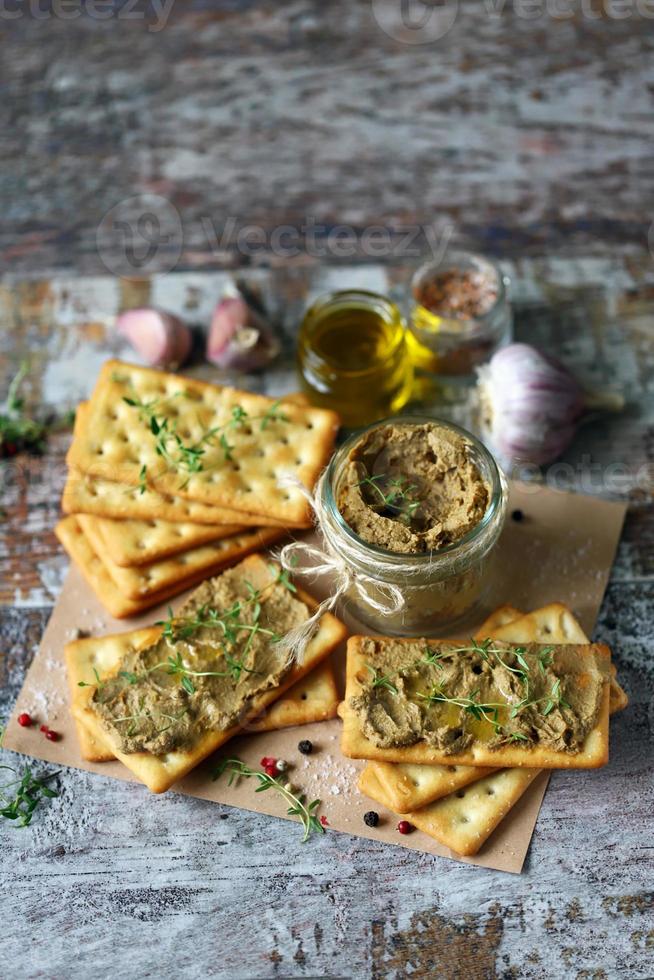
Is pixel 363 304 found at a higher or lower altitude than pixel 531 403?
higher

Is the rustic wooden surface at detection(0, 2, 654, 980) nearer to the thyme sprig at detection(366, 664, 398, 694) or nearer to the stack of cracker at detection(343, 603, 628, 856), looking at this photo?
the stack of cracker at detection(343, 603, 628, 856)

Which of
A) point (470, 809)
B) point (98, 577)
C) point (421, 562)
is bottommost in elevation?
point (470, 809)

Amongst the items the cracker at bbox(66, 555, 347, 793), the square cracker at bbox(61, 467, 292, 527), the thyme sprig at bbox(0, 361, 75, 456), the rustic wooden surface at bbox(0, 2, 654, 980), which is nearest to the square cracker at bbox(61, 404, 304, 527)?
the square cracker at bbox(61, 467, 292, 527)

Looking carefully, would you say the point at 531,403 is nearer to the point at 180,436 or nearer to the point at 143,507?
the point at 180,436

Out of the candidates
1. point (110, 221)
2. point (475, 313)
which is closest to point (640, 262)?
point (475, 313)

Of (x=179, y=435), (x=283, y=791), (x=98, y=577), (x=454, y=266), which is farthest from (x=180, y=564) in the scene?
(x=454, y=266)

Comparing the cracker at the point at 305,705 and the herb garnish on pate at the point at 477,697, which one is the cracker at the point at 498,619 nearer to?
the herb garnish on pate at the point at 477,697

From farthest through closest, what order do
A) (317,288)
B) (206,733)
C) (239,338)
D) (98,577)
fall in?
(317,288), (239,338), (98,577), (206,733)
